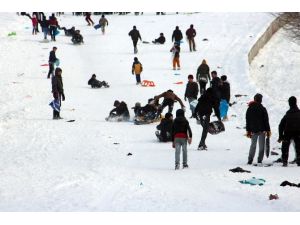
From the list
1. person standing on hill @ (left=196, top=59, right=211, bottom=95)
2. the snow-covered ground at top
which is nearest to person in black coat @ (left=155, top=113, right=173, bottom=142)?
the snow-covered ground at top

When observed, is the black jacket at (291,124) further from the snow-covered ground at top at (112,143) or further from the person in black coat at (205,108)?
the person in black coat at (205,108)

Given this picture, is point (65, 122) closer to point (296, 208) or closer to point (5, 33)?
point (296, 208)

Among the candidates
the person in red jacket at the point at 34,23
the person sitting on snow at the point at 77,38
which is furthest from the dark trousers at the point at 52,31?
the person in red jacket at the point at 34,23

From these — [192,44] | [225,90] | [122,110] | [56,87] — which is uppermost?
[192,44]

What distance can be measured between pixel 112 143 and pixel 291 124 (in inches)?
223

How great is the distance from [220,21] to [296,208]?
35947mm

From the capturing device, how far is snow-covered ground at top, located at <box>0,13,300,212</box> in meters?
12.6

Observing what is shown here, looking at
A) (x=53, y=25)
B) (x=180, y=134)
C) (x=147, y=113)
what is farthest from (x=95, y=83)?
(x=180, y=134)

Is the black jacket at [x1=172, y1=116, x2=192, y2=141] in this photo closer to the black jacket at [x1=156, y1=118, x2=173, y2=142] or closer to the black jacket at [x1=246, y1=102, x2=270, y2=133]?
the black jacket at [x1=246, y1=102, x2=270, y2=133]

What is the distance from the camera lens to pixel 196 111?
56.8ft

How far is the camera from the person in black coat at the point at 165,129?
18219 millimetres

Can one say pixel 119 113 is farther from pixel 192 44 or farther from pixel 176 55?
pixel 192 44

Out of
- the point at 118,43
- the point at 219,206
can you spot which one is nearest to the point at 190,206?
→ the point at 219,206

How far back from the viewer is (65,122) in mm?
22375
